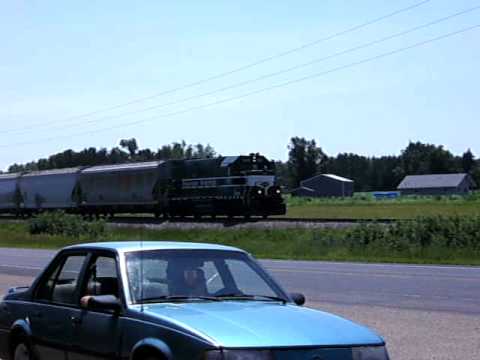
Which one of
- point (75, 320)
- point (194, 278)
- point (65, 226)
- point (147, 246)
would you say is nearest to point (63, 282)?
point (75, 320)

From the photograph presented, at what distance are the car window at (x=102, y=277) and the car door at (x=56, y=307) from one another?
18cm

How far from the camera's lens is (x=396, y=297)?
17.6 metres

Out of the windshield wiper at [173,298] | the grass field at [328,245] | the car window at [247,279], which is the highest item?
the car window at [247,279]

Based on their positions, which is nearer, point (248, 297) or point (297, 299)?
point (248, 297)

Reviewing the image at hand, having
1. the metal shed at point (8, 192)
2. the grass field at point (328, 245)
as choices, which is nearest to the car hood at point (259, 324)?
the grass field at point (328, 245)

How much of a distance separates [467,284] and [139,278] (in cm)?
1417

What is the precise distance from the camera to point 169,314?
22.5 feet

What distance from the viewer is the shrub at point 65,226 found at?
171 feet

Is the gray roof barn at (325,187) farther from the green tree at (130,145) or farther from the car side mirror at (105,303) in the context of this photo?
the car side mirror at (105,303)

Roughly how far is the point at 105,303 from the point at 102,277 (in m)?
0.64

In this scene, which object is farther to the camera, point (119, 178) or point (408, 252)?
point (119, 178)

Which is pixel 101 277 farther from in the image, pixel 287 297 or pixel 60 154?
pixel 60 154

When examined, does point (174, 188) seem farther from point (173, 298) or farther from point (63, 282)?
point (173, 298)

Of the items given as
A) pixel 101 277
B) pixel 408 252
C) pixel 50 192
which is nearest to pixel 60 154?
pixel 50 192
